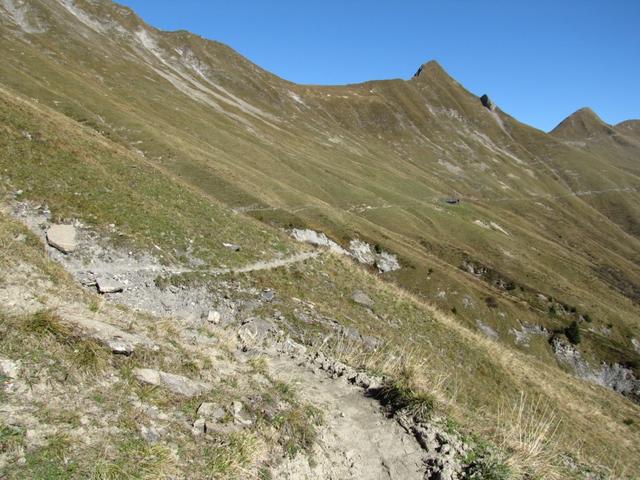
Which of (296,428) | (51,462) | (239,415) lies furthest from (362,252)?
(51,462)

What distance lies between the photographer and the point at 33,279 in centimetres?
1343

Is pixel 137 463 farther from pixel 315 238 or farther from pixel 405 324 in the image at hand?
pixel 315 238

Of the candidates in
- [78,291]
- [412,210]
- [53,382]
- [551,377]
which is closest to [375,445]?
[53,382]

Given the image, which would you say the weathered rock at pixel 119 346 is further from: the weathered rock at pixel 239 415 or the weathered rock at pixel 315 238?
the weathered rock at pixel 315 238

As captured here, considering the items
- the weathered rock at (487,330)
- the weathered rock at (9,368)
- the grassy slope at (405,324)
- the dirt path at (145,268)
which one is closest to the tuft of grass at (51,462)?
the weathered rock at (9,368)

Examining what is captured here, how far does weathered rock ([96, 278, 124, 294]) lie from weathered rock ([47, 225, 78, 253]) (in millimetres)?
2931

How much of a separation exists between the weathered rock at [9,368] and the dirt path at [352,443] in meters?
5.29

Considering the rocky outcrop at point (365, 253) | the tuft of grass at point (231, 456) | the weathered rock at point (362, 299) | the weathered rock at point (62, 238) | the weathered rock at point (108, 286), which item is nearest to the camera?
the tuft of grass at point (231, 456)

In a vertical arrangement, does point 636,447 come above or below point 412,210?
below

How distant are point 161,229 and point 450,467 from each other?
1006 inches

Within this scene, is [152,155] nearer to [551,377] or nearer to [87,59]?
[551,377]

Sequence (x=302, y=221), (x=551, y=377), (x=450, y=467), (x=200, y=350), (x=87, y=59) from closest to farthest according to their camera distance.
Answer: (x=450, y=467), (x=200, y=350), (x=551, y=377), (x=302, y=221), (x=87, y=59)

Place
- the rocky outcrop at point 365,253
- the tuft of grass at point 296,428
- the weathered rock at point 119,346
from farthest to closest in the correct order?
the rocky outcrop at point 365,253 → the weathered rock at point 119,346 → the tuft of grass at point 296,428

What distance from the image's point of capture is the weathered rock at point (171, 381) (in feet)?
31.6
